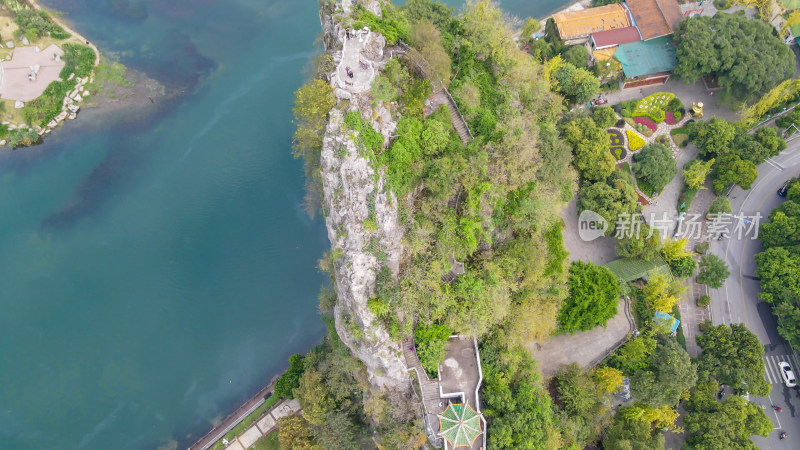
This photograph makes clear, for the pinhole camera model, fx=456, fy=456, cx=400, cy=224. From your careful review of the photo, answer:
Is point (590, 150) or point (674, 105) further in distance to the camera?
point (674, 105)

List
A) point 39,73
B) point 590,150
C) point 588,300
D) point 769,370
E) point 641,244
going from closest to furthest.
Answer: point 588,300 → point 641,244 → point 769,370 → point 590,150 → point 39,73

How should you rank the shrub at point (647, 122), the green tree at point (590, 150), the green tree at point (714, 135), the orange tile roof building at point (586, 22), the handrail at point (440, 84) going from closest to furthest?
the handrail at point (440, 84) → the green tree at point (590, 150) → the green tree at point (714, 135) → the shrub at point (647, 122) → the orange tile roof building at point (586, 22)

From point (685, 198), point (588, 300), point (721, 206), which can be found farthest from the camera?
point (685, 198)

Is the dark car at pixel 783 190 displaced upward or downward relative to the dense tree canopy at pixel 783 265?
upward

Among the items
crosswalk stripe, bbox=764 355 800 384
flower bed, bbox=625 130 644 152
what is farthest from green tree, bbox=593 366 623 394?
flower bed, bbox=625 130 644 152

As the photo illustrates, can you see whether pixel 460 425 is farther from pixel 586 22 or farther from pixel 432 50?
pixel 586 22

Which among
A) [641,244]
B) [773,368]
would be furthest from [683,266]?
[773,368]

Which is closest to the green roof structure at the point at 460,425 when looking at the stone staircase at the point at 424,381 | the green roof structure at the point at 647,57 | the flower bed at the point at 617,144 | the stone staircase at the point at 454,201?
the stone staircase at the point at 424,381

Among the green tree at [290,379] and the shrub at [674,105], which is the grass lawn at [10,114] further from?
the shrub at [674,105]
